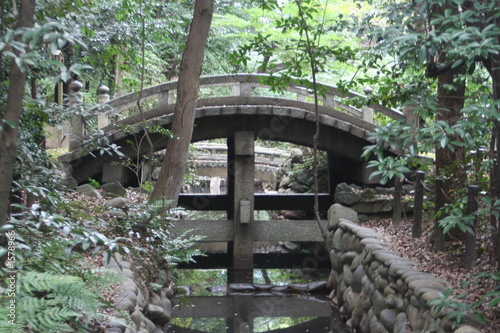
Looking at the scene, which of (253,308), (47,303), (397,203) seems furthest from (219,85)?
(47,303)

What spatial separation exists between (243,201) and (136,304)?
6.52 metres

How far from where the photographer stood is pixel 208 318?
28.8 ft

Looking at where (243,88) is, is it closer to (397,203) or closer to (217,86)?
(217,86)

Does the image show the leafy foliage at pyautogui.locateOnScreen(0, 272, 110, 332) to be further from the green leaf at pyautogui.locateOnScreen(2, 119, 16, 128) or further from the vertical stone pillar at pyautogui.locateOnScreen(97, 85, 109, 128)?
the vertical stone pillar at pyautogui.locateOnScreen(97, 85, 109, 128)

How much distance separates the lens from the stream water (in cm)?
841

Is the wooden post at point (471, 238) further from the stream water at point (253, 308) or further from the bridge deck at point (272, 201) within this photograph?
the bridge deck at point (272, 201)

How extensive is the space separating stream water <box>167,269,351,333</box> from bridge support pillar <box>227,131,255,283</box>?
2.67ft

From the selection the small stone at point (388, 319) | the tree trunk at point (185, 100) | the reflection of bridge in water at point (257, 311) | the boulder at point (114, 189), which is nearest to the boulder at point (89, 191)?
the boulder at point (114, 189)

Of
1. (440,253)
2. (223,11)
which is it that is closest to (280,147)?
(223,11)

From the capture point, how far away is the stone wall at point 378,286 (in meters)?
5.58

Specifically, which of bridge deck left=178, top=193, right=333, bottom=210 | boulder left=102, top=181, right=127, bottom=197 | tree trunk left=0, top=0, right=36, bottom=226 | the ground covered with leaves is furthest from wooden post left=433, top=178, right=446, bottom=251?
bridge deck left=178, top=193, right=333, bottom=210

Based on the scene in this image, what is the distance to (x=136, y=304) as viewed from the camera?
18.3 ft

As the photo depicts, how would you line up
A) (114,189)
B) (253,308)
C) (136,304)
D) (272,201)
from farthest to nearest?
(272,201) → (114,189) → (253,308) → (136,304)

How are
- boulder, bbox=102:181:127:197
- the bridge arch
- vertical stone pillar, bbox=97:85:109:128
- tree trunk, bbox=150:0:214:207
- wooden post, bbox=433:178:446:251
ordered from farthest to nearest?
1. the bridge arch
2. vertical stone pillar, bbox=97:85:109:128
3. boulder, bbox=102:181:127:197
4. tree trunk, bbox=150:0:214:207
5. wooden post, bbox=433:178:446:251
